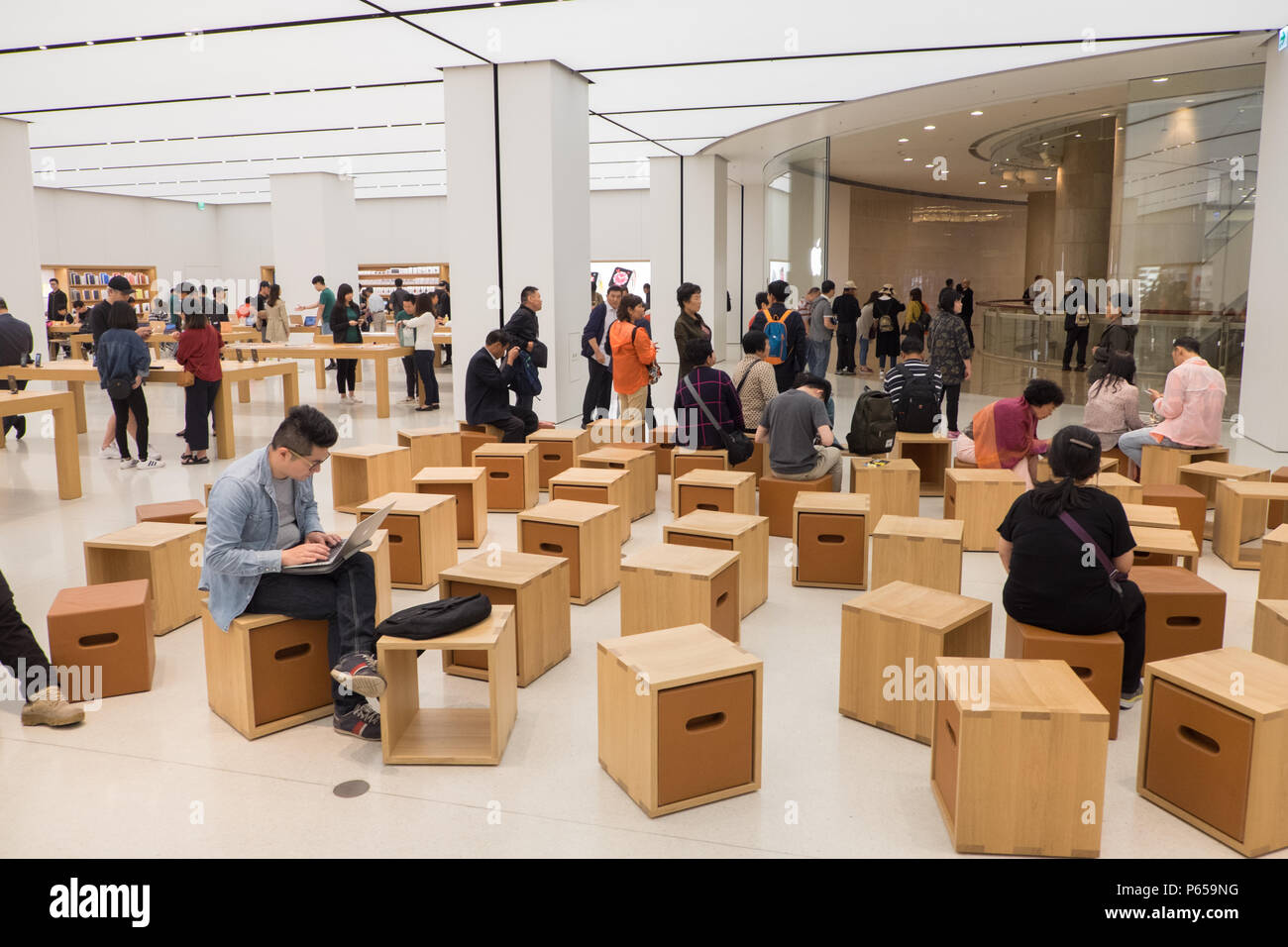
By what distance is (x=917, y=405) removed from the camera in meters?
7.82

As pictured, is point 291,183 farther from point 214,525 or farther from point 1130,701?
point 1130,701

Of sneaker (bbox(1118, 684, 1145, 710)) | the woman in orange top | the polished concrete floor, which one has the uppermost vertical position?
the woman in orange top

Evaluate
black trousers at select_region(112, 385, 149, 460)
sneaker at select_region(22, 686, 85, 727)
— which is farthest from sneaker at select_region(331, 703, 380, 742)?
black trousers at select_region(112, 385, 149, 460)

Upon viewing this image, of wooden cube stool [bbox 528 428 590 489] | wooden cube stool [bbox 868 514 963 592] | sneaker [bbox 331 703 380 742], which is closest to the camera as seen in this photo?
sneaker [bbox 331 703 380 742]

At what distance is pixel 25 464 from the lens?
9367mm

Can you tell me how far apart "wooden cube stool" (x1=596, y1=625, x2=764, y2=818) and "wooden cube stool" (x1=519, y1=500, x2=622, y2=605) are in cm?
176

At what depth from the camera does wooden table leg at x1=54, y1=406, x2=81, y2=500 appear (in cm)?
775

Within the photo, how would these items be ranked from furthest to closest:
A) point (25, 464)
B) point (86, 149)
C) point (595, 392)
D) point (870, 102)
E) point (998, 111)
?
point (86, 149), point (998, 111), point (870, 102), point (595, 392), point (25, 464)

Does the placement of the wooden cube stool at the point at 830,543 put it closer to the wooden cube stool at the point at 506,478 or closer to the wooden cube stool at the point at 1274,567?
the wooden cube stool at the point at 1274,567

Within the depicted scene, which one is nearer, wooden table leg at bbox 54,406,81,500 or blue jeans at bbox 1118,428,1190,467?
blue jeans at bbox 1118,428,1190,467

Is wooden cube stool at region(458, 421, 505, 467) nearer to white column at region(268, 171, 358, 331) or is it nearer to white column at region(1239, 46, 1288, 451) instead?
white column at region(1239, 46, 1288, 451)

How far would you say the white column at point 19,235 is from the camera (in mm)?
13016
